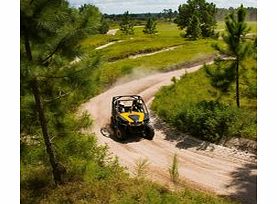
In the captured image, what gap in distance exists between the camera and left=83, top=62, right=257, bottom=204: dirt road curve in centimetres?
1225

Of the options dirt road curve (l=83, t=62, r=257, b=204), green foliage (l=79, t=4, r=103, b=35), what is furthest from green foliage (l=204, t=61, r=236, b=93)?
green foliage (l=79, t=4, r=103, b=35)

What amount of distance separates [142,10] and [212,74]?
729cm

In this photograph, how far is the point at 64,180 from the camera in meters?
10.2

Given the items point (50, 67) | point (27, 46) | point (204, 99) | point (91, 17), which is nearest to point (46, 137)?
point (50, 67)

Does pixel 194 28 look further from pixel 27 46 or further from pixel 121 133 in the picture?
pixel 27 46

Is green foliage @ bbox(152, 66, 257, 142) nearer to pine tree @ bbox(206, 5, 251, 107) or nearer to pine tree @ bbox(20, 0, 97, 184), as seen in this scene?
pine tree @ bbox(206, 5, 251, 107)

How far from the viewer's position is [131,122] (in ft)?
50.0

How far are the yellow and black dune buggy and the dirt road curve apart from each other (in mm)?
314

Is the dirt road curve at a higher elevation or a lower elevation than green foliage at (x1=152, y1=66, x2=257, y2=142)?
lower

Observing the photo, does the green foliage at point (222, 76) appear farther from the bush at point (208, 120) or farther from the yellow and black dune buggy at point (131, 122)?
the yellow and black dune buggy at point (131, 122)

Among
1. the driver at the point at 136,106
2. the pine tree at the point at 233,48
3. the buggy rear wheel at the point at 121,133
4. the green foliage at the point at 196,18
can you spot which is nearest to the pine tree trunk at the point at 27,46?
the buggy rear wheel at the point at 121,133

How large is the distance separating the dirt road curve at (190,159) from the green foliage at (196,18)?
93.4ft

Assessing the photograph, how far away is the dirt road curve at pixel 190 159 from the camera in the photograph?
40.2ft

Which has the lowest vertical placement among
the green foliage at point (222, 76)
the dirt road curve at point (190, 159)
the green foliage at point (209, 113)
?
the dirt road curve at point (190, 159)
